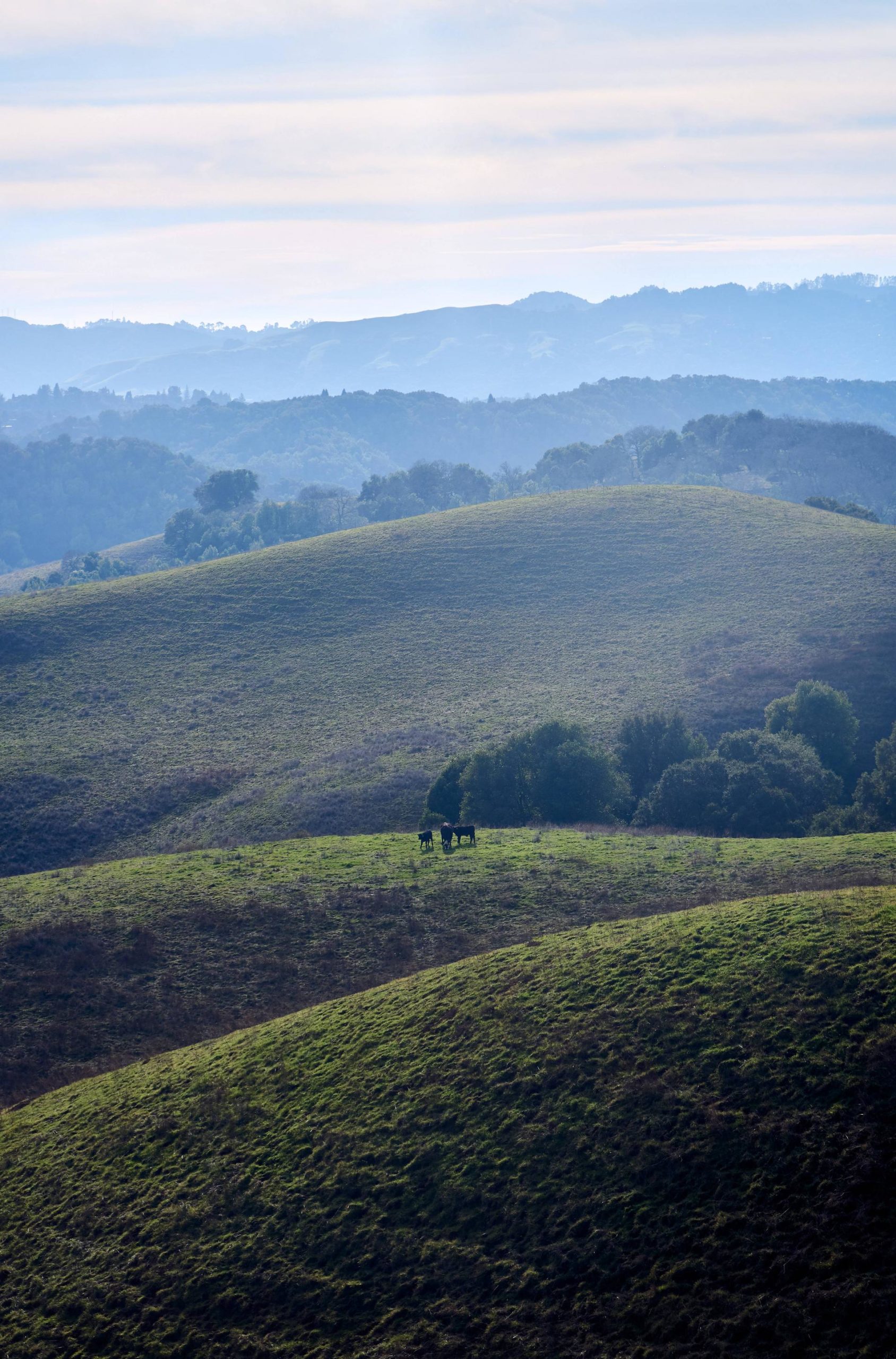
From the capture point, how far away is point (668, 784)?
55.0m

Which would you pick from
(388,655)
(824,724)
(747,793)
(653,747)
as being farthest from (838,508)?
(747,793)

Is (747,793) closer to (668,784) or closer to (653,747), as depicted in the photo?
(668,784)

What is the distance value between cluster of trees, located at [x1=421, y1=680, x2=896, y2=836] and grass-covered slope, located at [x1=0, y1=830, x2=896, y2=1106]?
733 cm

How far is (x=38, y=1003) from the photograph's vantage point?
34.0 meters

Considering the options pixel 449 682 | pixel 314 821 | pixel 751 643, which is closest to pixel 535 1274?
pixel 314 821

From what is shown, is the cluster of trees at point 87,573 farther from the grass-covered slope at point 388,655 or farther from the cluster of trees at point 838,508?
the cluster of trees at point 838,508

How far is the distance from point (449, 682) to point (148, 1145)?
55322 mm

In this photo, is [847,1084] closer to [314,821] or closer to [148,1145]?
[148,1145]

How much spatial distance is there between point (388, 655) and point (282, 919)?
48000 mm

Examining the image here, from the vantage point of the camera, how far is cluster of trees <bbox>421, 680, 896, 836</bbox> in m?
51.9

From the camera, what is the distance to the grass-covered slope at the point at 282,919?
33.2 metres

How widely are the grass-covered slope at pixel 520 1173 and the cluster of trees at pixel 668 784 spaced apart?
947 inches

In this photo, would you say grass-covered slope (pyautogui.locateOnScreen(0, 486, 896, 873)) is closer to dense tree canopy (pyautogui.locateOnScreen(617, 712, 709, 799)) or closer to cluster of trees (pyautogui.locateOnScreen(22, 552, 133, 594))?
dense tree canopy (pyautogui.locateOnScreen(617, 712, 709, 799))

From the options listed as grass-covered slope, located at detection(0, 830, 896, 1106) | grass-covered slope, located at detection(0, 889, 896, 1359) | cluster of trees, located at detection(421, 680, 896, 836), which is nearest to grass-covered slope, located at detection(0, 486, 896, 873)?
cluster of trees, located at detection(421, 680, 896, 836)
